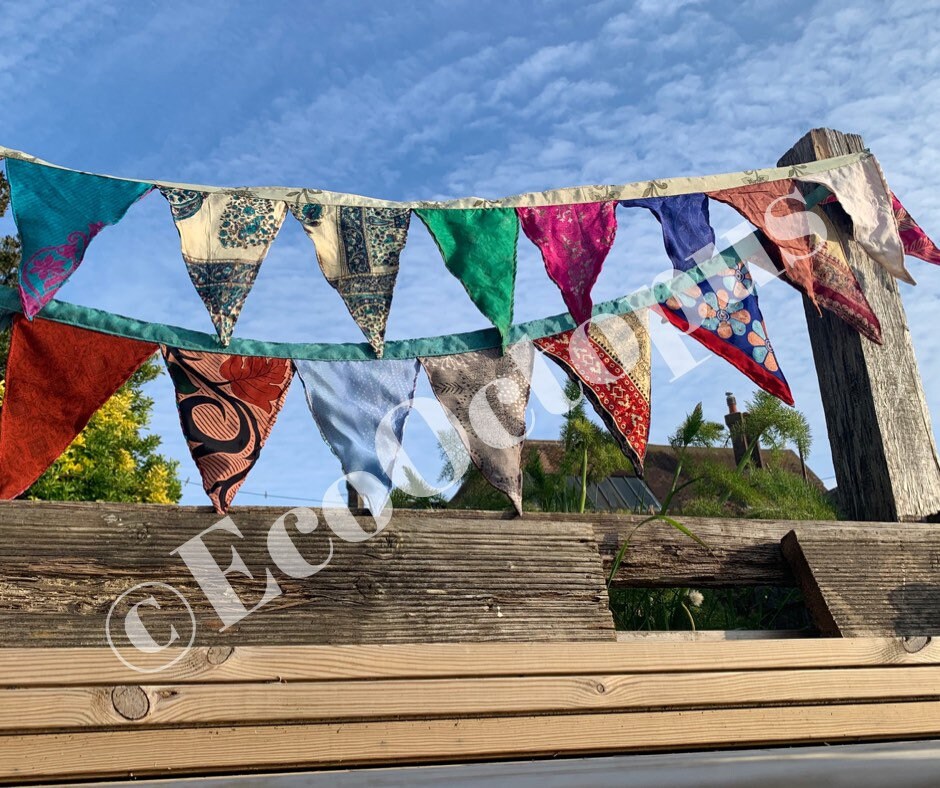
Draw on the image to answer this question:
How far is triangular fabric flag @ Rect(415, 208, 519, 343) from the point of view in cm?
213

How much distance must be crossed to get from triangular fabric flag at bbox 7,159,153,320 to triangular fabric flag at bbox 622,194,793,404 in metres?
1.28

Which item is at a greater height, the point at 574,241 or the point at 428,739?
the point at 574,241

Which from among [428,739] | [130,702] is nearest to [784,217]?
[428,739]

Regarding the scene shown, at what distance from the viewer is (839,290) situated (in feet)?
8.24

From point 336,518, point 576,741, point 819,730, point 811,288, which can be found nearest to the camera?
point 576,741

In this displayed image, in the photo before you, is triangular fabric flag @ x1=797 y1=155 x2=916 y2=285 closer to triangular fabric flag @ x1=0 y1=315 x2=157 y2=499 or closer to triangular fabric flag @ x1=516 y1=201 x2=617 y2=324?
triangular fabric flag @ x1=516 y1=201 x2=617 y2=324

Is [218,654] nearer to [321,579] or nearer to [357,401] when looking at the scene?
[321,579]

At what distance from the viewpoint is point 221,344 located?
6.44ft

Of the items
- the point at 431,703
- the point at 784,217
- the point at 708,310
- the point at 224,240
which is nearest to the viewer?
the point at 431,703

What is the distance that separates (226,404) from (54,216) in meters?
0.54

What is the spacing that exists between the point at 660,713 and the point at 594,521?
0.55 meters

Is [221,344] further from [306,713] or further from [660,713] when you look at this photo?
[660,713]

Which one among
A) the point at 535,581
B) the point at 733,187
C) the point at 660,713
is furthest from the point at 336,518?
the point at 733,187

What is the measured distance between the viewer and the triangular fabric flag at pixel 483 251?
2.13m
